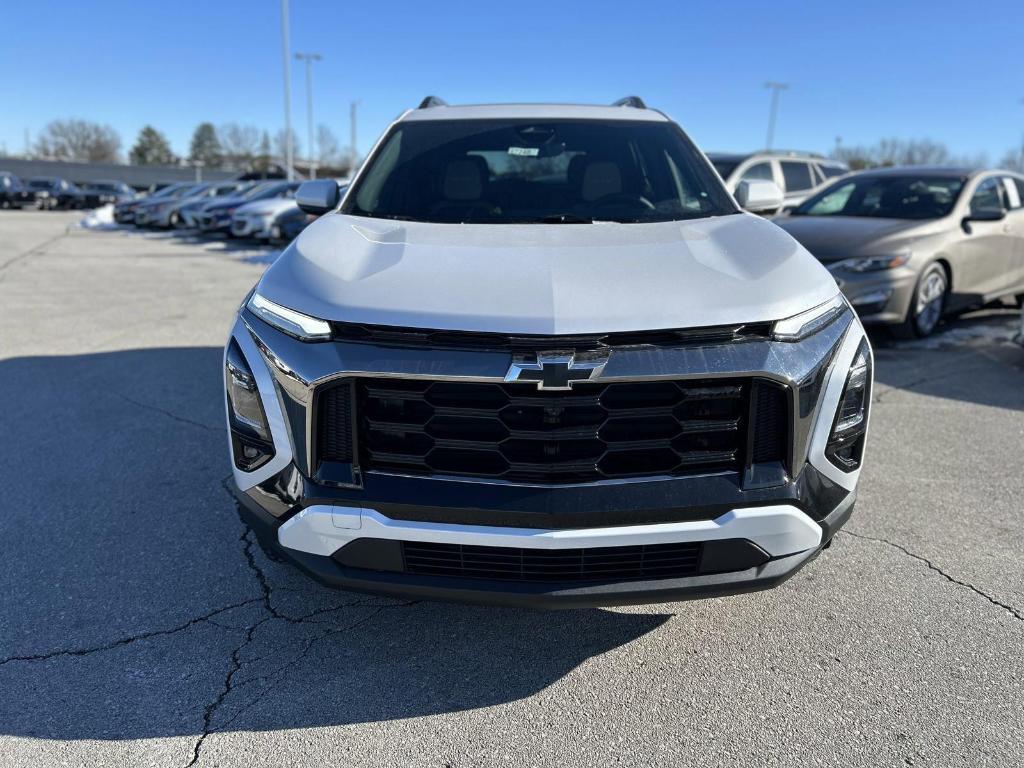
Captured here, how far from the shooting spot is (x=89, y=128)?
118875 millimetres

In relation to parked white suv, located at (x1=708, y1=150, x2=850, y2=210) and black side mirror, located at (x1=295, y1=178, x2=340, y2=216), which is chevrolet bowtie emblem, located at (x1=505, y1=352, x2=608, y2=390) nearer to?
black side mirror, located at (x1=295, y1=178, x2=340, y2=216)

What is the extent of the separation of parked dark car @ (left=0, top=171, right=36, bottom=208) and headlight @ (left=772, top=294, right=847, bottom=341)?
45507 mm

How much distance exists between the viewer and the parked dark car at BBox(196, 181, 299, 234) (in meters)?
19.9

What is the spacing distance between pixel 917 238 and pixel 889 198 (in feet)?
3.66

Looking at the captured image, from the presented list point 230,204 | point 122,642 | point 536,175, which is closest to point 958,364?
point 536,175

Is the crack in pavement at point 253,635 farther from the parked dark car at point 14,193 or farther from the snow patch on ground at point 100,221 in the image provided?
the parked dark car at point 14,193

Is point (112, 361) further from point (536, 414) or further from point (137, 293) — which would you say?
point (536, 414)

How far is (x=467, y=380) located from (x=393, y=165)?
6.92 feet

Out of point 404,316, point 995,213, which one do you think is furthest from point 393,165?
point 995,213

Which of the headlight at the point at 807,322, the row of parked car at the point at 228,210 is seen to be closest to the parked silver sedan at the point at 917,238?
the headlight at the point at 807,322

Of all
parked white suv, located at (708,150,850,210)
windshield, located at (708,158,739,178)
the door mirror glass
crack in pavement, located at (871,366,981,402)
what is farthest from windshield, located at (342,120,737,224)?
windshield, located at (708,158,739,178)

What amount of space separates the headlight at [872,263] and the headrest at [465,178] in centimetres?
447

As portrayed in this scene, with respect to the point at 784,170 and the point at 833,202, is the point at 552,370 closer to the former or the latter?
the point at 833,202

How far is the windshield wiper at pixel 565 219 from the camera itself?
10.6 feet
